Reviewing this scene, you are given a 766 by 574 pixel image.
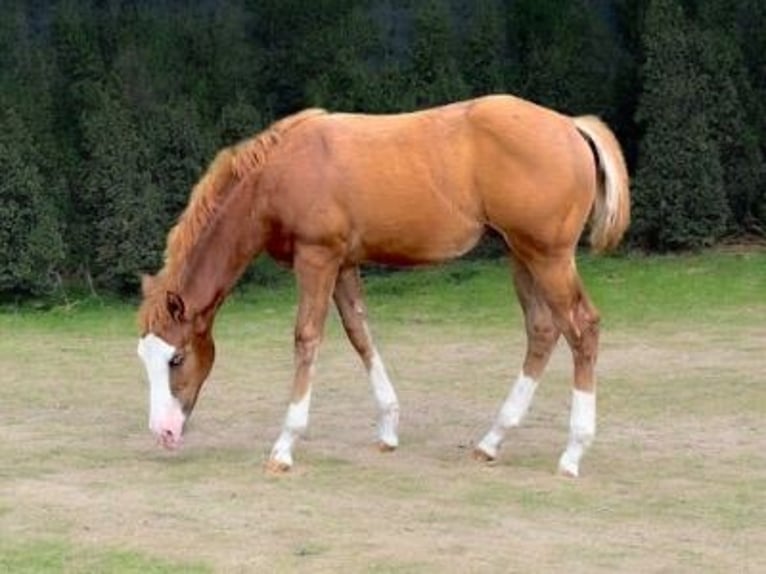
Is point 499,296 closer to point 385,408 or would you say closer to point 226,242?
point 385,408

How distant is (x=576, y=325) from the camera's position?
7.09 metres

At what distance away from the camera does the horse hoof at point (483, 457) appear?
725 cm

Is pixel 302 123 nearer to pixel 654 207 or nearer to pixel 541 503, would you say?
pixel 541 503


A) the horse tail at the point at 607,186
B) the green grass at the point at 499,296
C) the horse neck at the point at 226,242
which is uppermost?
the horse tail at the point at 607,186

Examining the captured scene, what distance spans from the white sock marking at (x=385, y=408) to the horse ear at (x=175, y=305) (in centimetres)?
96

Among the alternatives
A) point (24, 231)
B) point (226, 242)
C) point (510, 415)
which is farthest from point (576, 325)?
point (24, 231)

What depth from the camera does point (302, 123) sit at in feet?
24.6

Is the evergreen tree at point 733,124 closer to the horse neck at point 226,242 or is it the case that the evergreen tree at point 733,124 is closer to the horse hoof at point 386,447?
the horse hoof at point 386,447

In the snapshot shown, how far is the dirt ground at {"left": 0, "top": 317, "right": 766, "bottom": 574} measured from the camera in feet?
18.9

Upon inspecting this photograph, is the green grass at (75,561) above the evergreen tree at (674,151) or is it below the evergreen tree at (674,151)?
above

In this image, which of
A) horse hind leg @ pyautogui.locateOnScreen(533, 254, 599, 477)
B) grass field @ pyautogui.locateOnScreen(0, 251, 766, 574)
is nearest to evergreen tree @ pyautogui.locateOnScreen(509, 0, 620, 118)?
grass field @ pyautogui.locateOnScreen(0, 251, 766, 574)

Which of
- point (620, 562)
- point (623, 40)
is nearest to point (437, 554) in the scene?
point (620, 562)

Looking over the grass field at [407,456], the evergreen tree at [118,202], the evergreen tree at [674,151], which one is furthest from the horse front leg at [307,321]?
the evergreen tree at [674,151]

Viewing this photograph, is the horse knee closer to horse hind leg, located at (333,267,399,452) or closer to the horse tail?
horse hind leg, located at (333,267,399,452)
